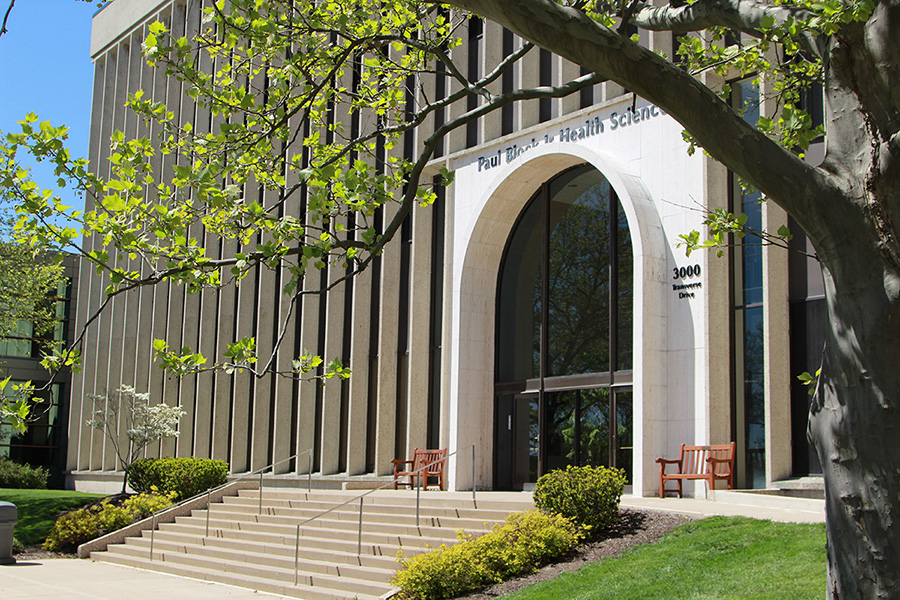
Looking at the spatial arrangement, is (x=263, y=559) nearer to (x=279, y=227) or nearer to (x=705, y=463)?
(x=705, y=463)

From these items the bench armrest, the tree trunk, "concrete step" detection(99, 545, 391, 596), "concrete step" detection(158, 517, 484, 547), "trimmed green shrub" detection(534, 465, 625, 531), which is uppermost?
the tree trunk

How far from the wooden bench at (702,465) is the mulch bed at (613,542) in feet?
7.62

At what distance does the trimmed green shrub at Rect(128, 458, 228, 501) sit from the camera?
22.1 meters

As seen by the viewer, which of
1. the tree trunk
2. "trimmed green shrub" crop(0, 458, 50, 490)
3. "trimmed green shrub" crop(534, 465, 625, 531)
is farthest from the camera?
"trimmed green shrub" crop(0, 458, 50, 490)

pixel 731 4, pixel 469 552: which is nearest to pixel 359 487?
pixel 469 552

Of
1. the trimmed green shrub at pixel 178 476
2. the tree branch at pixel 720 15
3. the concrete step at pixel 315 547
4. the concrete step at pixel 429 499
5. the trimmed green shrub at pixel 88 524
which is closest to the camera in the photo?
the tree branch at pixel 720 15

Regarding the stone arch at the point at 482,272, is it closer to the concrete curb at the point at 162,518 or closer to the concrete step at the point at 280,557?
the concrete curb at the point at 162,518

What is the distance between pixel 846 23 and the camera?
504 cm

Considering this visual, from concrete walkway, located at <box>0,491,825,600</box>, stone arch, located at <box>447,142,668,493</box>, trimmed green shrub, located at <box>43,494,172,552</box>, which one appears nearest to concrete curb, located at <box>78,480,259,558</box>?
trimmed green shrub, located at <box>43,494,172,552</box>

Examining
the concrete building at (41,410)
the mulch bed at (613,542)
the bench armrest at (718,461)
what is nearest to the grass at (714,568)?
the mulch bed at (613,542)

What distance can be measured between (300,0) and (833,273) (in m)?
6.21

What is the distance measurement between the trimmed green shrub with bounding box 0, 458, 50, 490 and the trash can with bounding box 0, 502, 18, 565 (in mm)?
24976

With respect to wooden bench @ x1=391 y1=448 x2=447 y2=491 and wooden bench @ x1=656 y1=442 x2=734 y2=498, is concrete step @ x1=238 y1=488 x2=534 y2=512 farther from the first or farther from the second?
wooden bench @ x1=656 y1=442 x2=734 y2=498

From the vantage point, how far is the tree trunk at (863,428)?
453cm
